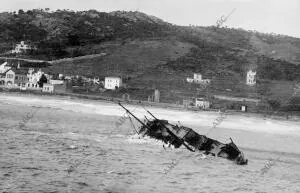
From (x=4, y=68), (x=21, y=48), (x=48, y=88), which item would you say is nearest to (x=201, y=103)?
(x=48, y=88)

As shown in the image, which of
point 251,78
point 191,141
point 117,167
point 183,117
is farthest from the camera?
point 251,78

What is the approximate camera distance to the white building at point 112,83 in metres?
146

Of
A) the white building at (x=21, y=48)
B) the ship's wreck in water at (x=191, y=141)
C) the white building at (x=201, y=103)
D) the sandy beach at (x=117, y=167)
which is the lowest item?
the sandy beach at (x=117, y=167)

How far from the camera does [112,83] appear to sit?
481ft

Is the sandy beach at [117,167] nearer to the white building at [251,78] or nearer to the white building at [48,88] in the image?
the white building at [48,88]

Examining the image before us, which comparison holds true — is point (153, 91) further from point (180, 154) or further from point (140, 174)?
point (140, 174)

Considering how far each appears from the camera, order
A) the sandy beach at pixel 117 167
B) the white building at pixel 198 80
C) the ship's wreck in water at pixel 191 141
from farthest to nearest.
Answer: the white building at pixel 198 80, the ship's wreck in water at pixel 191 141, the sandy beach at pixel 117 167

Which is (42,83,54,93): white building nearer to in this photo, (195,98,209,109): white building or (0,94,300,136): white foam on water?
(0,94,300,136): white foam on water

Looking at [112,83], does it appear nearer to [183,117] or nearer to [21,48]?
[183,117]

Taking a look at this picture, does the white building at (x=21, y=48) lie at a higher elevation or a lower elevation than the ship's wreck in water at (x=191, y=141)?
higher

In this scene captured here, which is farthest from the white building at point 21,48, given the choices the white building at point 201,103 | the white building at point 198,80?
the white building at point 201,103

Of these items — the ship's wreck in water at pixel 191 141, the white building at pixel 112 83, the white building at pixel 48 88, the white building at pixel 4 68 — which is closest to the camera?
the ship's wreck in water at pixel 191 141

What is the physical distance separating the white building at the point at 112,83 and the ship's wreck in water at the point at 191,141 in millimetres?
96301

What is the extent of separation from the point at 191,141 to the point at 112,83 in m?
103
